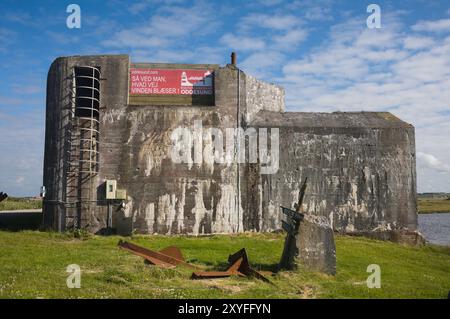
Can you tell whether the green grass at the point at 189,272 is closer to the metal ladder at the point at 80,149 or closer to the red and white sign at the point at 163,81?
the metal ladder at the point at 80,149

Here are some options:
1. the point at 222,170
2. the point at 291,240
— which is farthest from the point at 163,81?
the point at 291,240

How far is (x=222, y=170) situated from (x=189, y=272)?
847cm

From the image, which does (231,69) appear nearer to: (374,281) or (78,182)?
(78,182)

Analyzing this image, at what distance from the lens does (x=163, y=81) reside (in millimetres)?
18734

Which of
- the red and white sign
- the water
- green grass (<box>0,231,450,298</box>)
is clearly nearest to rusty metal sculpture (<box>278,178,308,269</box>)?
green grass (<box>0,231,450,298</box>)

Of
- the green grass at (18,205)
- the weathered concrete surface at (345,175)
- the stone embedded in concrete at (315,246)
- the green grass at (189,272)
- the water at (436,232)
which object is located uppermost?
the weathered concrete surface at (345,175)

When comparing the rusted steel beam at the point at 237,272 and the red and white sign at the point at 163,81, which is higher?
the red and white sign at the point at 163,81

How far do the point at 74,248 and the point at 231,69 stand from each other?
398 inches

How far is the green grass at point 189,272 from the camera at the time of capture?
835 cm

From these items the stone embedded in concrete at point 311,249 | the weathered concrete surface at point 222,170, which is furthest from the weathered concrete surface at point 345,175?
the stone embedded in concrete at point 311,249

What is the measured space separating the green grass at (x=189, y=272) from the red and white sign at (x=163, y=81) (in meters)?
6.54

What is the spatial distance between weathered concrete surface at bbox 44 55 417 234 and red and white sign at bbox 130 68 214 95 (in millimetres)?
611
